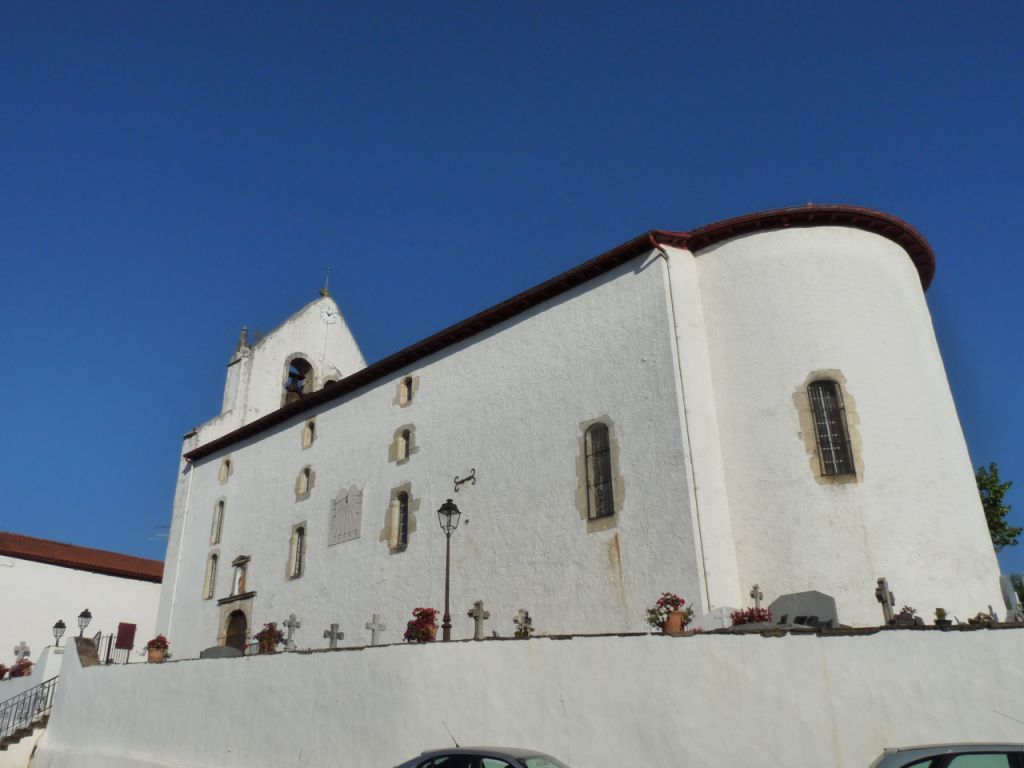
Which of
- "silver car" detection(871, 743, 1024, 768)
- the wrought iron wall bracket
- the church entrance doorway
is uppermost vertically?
the wrought iron wall bracket

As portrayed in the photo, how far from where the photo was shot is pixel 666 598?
13.2m

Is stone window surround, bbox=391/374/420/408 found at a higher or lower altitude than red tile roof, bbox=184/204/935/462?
lower

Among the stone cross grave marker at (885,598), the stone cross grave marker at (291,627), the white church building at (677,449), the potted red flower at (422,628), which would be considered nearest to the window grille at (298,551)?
the white church building at (677,449)

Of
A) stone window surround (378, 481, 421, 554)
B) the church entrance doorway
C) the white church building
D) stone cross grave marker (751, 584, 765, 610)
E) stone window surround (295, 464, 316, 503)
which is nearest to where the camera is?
stone cross grave marker (751, 584, 765, 610)

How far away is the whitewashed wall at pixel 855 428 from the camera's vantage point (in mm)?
13680

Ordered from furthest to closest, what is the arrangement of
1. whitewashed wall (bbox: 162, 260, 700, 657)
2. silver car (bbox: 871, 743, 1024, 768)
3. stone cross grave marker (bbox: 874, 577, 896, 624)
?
whitewashed wall (bbox: 162, 260, 700, 657)
stone cross grave marker (bbox: 874, 577, 896, 624)
silver car (bbox: 871, 743, 1024, 768)

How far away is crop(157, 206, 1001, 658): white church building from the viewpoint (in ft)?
46.0

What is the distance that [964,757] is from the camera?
20.6 feet

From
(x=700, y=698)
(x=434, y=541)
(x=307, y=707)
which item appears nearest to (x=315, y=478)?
(x=434, y=541)

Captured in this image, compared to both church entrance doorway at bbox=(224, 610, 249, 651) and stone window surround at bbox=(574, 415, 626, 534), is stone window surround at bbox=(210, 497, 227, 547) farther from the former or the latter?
stone window surround at bbox=(574, 415, 626, 534)

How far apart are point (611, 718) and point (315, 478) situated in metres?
14.9

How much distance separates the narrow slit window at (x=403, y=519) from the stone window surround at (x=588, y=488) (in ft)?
17.6

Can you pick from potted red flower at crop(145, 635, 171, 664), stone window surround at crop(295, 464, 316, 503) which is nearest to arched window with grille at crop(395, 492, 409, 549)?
stone window surround at crop(295, 464, 316, 503)

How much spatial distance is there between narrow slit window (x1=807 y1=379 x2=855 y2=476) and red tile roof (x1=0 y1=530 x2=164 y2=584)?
2614 cm
